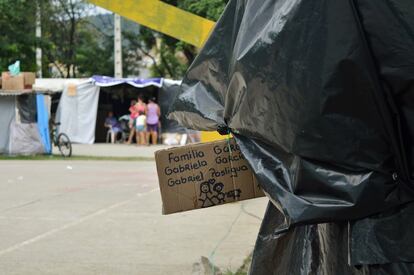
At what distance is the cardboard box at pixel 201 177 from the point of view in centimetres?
330

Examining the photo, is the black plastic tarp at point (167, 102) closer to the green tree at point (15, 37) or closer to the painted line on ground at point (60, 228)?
the green tree at point (15, 37)

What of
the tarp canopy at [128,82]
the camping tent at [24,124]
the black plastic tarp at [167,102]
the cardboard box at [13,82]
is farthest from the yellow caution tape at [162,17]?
the black plastic tarp at [167,102]

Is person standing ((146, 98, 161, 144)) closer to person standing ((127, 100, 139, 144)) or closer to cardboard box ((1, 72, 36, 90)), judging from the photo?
person standing ((127, 100, 139, 144))

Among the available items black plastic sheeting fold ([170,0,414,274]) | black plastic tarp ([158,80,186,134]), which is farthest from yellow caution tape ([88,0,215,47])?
black plastic tarp ([158,80,186,134])

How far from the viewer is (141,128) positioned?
23000mm

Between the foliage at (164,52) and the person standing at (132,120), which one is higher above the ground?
the foliage at (164,52)

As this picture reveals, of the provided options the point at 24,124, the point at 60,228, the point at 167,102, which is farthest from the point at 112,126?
the point at 60,228

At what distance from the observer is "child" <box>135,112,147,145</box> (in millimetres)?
22703

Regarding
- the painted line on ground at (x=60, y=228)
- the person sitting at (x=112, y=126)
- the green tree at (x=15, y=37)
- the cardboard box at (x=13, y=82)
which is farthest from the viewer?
the green tree at (x=15, y=37)

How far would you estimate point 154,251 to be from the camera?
641 centimetres

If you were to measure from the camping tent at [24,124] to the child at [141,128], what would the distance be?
4.76m

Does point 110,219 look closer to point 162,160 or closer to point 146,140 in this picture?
point 162,160

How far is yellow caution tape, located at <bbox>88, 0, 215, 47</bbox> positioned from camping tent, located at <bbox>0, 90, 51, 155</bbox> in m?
12.2

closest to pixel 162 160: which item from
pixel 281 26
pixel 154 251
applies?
pixel 281 26
